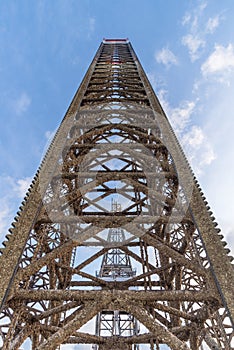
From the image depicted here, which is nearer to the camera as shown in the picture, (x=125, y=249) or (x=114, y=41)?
(x=125, y=249)

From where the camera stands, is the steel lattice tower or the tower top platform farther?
the tower top platform

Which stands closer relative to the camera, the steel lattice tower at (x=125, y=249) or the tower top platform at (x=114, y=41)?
the steel lattice tower at (x=125, y=249)

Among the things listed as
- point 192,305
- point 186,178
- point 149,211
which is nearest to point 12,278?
point 192,305

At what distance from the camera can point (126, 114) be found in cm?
865

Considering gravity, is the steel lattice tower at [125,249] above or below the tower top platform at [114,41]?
below

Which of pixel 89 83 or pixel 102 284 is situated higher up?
pixel 89 83

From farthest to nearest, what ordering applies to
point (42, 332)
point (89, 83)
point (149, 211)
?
point (89, 83) → point (149, 211) → point (42, 332)

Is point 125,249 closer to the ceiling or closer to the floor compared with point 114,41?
closer to the floor

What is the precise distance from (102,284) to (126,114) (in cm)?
439

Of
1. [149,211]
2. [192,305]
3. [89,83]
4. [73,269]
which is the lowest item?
[192,305]

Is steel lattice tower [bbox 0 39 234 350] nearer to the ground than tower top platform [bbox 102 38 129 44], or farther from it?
nearer to the ground

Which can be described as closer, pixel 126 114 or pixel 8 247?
pixel 8 247

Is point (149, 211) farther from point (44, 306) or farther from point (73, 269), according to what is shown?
point (44, 306)

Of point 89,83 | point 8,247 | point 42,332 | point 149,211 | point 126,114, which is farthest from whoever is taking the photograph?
point 89,83
